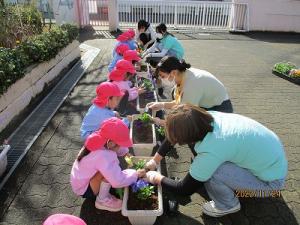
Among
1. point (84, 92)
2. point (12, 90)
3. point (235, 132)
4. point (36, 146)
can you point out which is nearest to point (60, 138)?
point (36, 146)

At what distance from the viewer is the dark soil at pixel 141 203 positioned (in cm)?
283

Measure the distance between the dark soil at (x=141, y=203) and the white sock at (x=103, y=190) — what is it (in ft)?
0.78

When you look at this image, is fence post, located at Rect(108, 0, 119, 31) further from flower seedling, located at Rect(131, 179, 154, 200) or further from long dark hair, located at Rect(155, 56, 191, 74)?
flower seedling, located at Rect(131, 179, 154, 200)

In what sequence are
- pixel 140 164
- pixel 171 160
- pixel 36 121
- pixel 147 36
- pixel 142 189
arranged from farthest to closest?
pixel 147 36 < pixel 36 121 < pixel 171 160 < pixel 140 164 < pixel 142 189

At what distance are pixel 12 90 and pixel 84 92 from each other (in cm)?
153

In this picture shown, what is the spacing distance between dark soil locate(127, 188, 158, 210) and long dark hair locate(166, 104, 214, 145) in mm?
737

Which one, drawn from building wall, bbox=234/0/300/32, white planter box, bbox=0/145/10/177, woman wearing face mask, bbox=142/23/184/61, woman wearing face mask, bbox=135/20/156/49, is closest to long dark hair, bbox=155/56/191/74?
white planter box, bbox=0/145/10/177

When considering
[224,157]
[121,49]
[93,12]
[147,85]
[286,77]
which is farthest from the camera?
[93,12]

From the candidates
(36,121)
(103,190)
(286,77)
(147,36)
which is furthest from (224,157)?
(147,36)

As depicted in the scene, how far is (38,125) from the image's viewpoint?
4.74m

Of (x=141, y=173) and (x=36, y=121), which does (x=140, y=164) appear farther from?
(x=36, y=121)

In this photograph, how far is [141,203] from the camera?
2.87 meters

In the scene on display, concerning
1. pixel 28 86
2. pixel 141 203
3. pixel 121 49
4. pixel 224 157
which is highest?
pixel 121 49

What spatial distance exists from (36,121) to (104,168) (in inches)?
99.9
